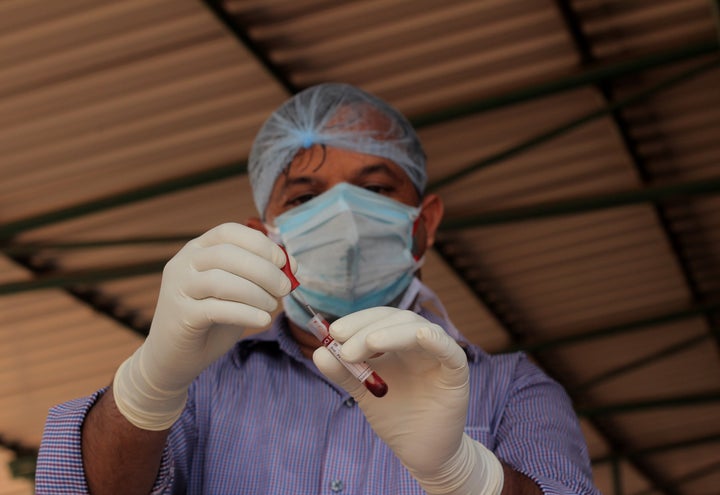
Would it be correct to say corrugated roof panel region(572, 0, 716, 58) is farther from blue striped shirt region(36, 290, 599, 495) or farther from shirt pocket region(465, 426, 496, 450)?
shirt pocket region(465, 426, 496, 450)

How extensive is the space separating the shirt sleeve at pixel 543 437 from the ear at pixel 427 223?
551 mm

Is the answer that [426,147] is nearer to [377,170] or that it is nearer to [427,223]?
[427,223]

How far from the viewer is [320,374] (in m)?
2.71

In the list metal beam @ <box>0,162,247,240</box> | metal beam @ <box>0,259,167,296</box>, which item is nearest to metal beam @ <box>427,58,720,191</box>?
metal beam @ <box>0,162,247,240</box>

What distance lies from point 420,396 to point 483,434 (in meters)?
0.52

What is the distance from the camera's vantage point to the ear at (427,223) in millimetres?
3121

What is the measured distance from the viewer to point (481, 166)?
8656mm

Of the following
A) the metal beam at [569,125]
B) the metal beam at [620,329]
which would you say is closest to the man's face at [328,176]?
the metal beam at [569,125]

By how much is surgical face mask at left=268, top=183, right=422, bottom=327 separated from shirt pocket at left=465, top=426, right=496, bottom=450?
1.75 feet

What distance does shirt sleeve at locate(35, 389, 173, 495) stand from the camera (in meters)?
2.23

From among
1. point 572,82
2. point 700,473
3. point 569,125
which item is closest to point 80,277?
point 569,125

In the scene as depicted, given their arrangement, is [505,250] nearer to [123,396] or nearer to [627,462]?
[627,462]

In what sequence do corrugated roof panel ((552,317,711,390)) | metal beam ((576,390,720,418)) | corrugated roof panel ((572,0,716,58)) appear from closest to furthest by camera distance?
1. corrugated roof panel ((572,0,716,58))
2. corrugated roof panel ((552,317,711,390))
3. metal beam ((576,390,720,418))

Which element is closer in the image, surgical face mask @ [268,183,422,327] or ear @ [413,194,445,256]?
surgical face mask @ [268,183,422,327]
